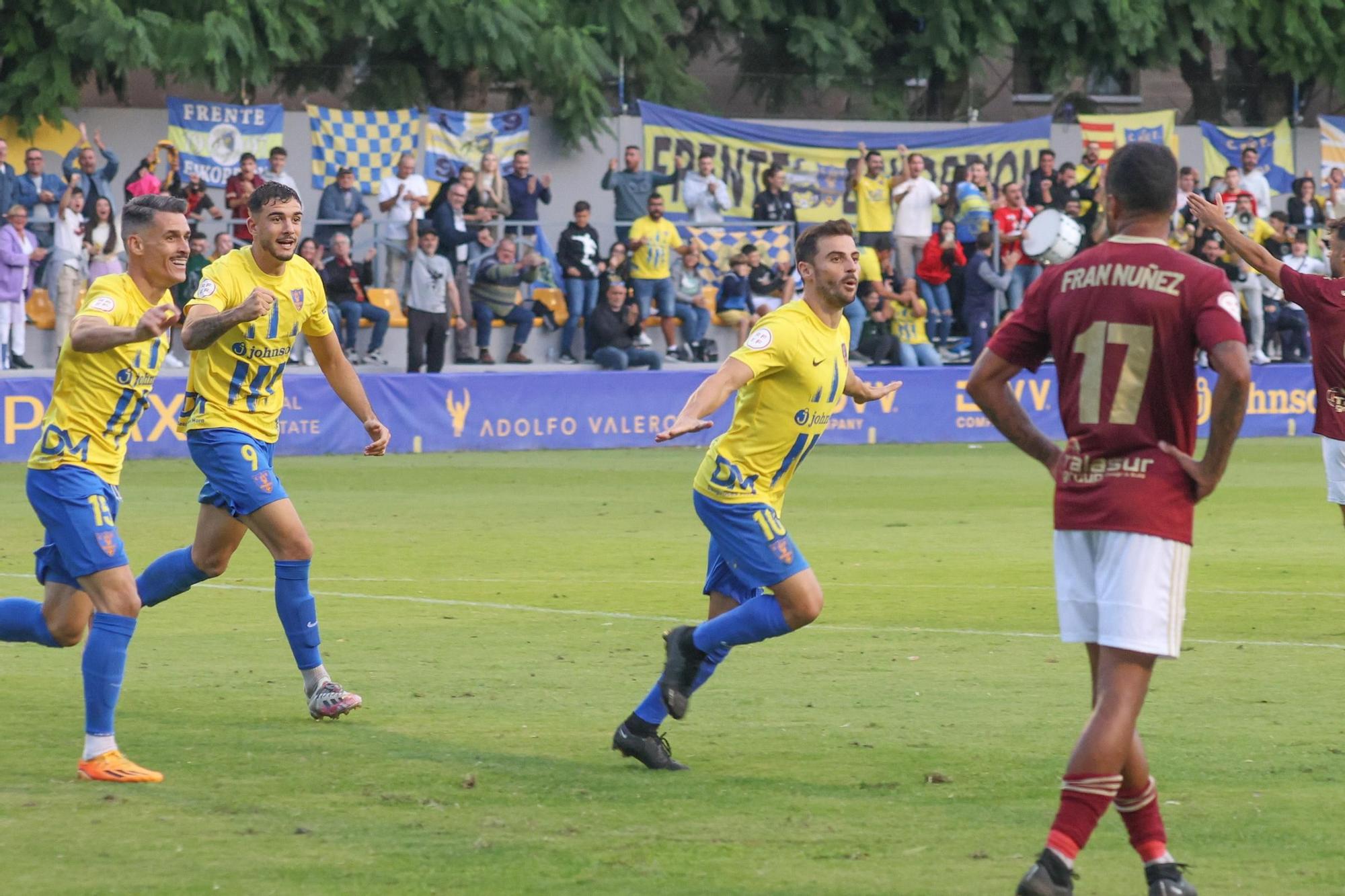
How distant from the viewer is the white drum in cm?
Answer: 2712

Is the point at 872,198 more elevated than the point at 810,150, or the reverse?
the point at 810,150

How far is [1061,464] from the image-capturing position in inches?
216

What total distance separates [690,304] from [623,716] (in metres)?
19.2

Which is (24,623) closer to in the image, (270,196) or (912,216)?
(270,196)

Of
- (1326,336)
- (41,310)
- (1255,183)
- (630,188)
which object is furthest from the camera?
(1255,183)

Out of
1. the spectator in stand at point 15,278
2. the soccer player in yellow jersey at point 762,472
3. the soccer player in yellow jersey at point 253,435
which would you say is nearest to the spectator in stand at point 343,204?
the spectator in stand at point 15,278

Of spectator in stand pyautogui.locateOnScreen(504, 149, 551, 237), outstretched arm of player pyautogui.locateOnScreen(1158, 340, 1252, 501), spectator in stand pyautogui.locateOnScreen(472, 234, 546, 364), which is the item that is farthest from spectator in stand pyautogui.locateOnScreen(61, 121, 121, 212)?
outstretched arm of player pyautogui.locateOnScreen(1158, 340, 1252, 501)

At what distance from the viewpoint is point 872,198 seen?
2808cm

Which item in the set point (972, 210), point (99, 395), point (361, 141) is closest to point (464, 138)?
point (361, 141)

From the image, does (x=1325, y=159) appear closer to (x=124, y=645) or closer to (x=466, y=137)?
(x=466, y=137)

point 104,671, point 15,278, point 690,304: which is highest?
point 104,671

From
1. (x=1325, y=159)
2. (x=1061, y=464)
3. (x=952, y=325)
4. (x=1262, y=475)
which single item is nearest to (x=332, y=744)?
(x=1061, y=464)

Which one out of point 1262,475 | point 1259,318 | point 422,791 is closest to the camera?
point 422,791

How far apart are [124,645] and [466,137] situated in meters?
21.1
